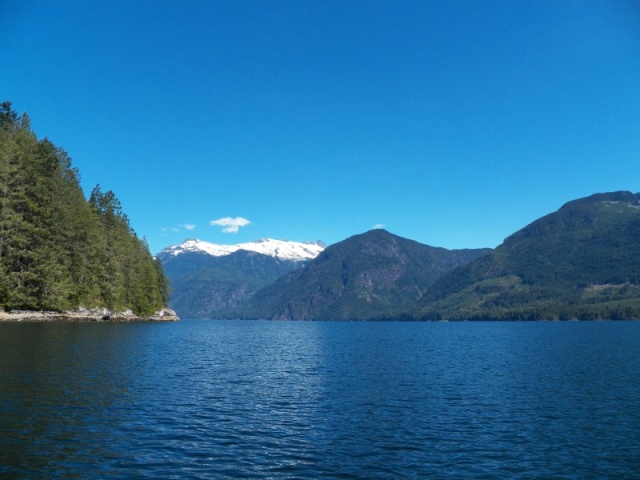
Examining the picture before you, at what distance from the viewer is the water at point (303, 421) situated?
21.1 m

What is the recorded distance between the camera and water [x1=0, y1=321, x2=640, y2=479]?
21.1 meters

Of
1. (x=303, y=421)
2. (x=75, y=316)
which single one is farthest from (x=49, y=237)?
(x=303, y=421)

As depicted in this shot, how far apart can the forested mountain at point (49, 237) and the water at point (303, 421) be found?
4823 centimetres

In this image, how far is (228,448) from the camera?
23.6 metres

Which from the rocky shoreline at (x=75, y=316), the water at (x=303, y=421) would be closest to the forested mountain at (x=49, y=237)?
the rocky shoreline at (x=75, y=316)

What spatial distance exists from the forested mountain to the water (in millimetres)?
48229

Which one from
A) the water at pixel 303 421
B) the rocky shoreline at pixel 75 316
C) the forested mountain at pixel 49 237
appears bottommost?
the water at pixel 303 421

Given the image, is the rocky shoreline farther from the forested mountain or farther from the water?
the water

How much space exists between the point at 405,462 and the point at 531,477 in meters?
5.46

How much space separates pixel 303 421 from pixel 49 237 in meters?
98.0

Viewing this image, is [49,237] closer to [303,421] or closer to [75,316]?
[75,316]

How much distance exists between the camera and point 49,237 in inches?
4193

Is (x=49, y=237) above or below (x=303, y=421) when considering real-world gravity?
above

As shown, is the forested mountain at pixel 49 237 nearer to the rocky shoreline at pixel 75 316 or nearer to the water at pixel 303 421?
the rocky shoreline at pixel 75 316
